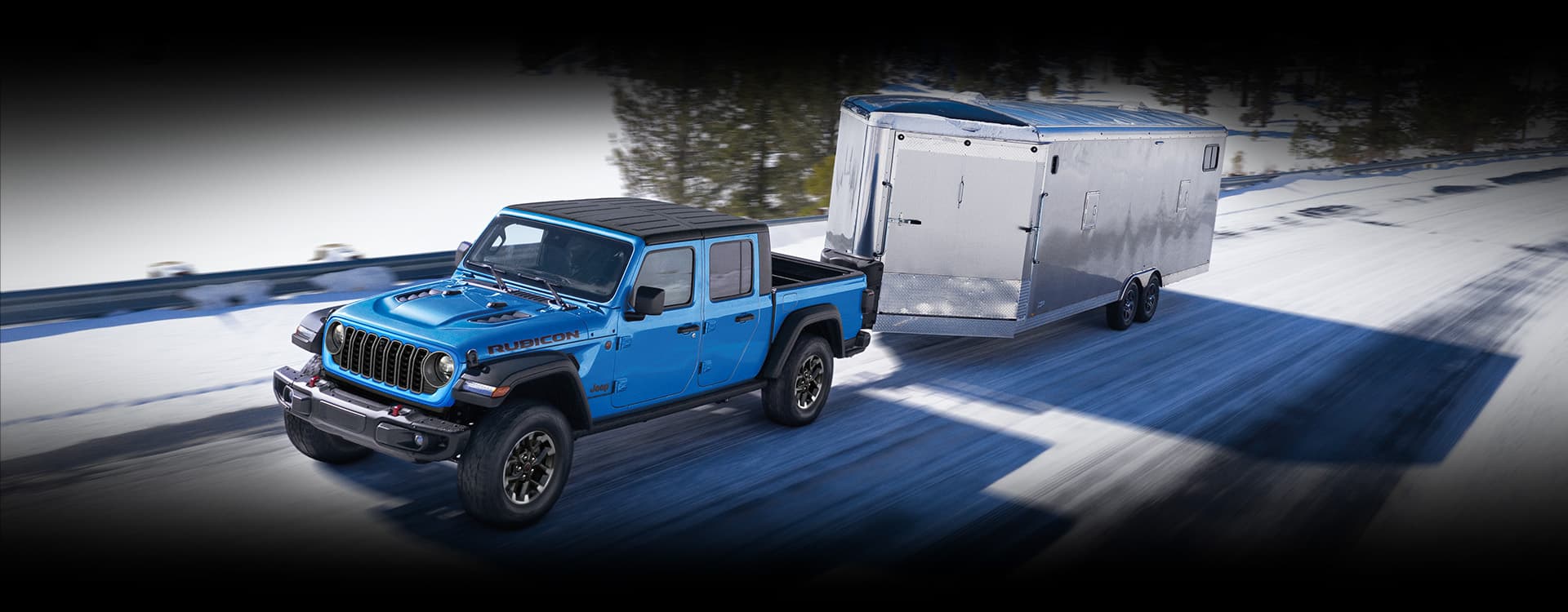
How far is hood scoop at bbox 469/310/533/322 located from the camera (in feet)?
23.0

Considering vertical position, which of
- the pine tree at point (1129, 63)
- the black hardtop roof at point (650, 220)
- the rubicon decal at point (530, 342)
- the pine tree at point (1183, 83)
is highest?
the pine tree at point (1129, 63)

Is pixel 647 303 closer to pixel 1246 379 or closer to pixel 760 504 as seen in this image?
pixel 760 504

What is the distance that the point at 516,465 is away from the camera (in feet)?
22.6

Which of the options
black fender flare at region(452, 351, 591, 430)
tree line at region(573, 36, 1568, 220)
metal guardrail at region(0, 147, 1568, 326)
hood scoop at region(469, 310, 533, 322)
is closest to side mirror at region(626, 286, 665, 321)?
black fender flare at region(452, 351, 591, 430)

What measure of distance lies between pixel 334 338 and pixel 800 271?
4.20 metres

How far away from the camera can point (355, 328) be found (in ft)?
22.8

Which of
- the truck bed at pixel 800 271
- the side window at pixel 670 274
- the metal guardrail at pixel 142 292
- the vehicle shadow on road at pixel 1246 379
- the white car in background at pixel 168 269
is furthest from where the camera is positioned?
the white car in background at pixel 168 269

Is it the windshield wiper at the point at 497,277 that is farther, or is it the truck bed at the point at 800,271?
the truck bed at the point at 800,271

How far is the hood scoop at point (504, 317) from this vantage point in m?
7.00

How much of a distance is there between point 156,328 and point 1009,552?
8.33 meters

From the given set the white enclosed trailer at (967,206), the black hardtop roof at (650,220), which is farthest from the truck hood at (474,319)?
the white enclosed trailer at (967,206)

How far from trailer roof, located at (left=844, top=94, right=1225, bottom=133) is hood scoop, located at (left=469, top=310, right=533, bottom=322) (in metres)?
5.15

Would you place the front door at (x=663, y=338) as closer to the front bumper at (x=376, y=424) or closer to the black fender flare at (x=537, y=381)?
the black fender flare at (x=537, y=381)

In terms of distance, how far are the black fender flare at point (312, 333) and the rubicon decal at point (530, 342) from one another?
1.30 m
